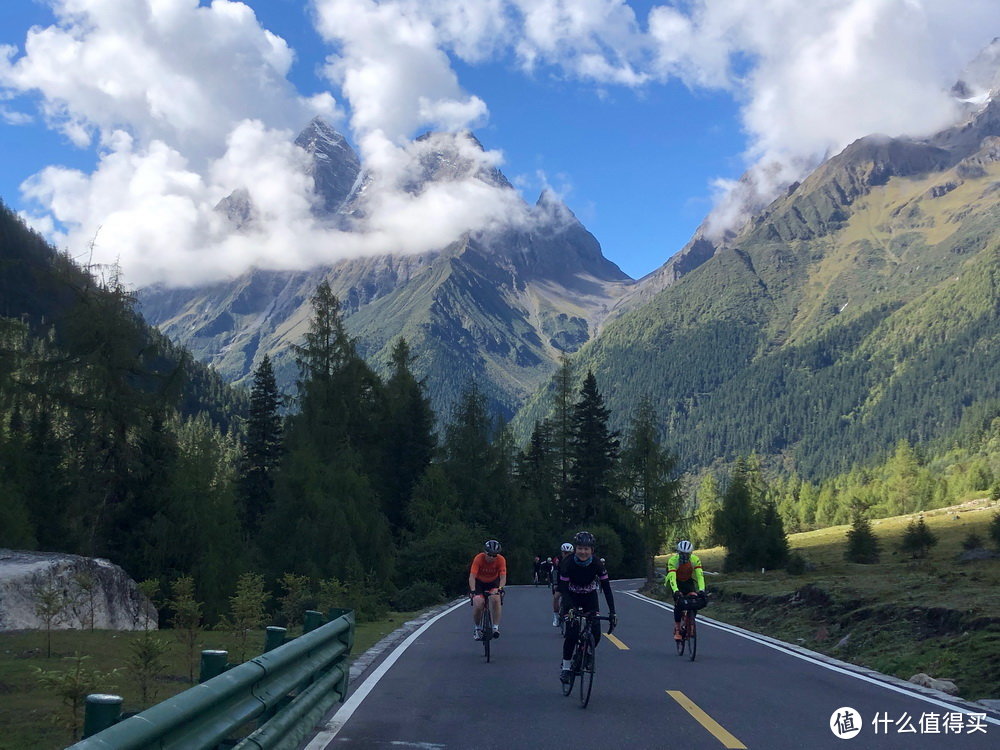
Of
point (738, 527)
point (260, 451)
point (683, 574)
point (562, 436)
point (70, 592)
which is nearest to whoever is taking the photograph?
point (683, 574)

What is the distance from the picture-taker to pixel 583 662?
10414mm

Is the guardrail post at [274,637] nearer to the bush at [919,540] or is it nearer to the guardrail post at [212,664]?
the guardrail post at [212,664]

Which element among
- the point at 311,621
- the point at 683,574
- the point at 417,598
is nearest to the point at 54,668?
the point at 311,621

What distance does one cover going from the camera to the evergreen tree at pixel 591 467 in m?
66.6

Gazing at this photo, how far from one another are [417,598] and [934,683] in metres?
23.5

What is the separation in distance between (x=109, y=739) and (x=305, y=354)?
45709mm

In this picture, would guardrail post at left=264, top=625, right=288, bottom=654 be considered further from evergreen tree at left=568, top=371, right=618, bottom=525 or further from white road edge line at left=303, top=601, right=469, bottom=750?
evergreen tree at left=568, top=371, right=618, bottom=525

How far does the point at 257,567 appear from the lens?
36281 mm

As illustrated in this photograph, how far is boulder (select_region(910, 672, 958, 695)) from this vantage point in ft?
38.8

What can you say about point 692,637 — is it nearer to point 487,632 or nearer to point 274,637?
point 487,632

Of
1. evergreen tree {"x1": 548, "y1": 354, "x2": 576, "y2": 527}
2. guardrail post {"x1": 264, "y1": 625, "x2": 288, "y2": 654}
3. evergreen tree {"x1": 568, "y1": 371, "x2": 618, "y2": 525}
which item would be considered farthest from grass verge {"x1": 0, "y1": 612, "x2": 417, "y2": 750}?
evergreen tree {"x1": 548, "y1": 354, "x2": 576, "y2": 527}

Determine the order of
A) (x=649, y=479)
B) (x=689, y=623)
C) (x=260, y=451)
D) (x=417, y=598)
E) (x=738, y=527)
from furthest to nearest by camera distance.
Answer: (x=738, y=527) < (x=649, y=479) < (x=260, y=451) < (x=417, y=598) < (x=689, y=623)

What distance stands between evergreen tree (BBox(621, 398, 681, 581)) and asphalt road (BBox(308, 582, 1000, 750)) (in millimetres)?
45315

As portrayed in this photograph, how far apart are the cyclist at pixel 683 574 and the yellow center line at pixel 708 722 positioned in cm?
459
